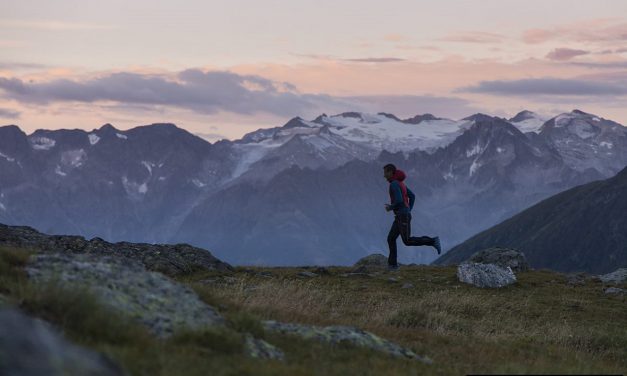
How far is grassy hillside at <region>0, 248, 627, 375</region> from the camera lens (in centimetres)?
1178

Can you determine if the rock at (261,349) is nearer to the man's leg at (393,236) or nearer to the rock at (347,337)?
the rock at (347,337)

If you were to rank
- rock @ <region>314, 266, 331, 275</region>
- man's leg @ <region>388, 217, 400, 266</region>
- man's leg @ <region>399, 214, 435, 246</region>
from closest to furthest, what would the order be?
man's leg @ <region>399, 214, 435, 246</region> → man's leg @ <region>388, 217, 400, 266</region> → rock @ <region>314, 266, 331, 275</region>

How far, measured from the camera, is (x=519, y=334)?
2072 cm

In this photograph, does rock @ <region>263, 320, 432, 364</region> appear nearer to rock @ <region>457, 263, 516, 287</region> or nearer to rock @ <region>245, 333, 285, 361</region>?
rock @ <region>245, 333, 285, 361</region>

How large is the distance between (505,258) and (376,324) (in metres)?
26.0

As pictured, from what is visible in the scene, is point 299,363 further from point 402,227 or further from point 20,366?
point 402,227

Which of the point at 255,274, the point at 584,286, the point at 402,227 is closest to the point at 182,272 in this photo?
the point at 255,274

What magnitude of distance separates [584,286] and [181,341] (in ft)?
87.7

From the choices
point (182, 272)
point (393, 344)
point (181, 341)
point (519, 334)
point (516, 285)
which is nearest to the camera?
point (181, 341)

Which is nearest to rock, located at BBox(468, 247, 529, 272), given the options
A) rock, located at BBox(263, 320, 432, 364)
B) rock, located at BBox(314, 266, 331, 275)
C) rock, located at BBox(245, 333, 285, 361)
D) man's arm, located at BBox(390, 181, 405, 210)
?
rock, located at BBox(314, 266, 331, 275)

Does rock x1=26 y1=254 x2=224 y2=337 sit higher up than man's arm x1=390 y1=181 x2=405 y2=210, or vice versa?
man's arm x1=390 y1=181 x2=405 y2=210

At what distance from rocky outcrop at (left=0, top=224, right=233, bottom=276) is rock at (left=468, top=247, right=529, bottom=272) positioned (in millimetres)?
16295

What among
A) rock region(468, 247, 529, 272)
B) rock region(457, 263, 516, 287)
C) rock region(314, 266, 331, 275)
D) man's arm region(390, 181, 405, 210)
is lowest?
rock region(468, 247, 529, 272)

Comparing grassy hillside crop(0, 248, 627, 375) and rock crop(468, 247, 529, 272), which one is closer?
grassy hillside crop(0, 248, 627, 375)
